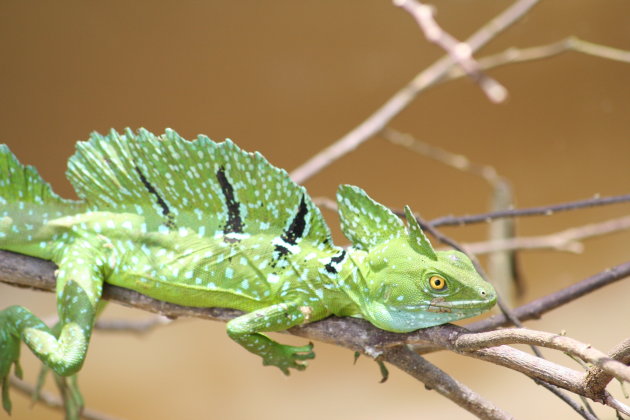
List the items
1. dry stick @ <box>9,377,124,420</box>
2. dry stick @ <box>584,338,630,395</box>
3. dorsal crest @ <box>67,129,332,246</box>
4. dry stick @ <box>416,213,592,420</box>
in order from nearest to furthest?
1. dry stick @ <box>584,338,630,395</box>
2. dry stick @ <box>416,213,592,420</box>
3. dorsal crest @ <box>67,129,332,246</box>
4. dry stick @ <box>9,377,124,420</box>

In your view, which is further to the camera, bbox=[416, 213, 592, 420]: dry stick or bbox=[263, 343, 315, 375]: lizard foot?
bbox=[263, 343, 315, 375]: lizard foot

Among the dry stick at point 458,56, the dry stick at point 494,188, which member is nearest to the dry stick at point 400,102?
the dry stick at point 494,188

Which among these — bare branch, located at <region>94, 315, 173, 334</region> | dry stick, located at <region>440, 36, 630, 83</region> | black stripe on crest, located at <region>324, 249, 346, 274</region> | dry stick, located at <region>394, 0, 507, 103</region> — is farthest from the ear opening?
bare branch, located at <region>94, 315, 173, 334</region>

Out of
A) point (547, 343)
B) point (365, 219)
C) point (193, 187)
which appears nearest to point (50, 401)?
point (193, 187)

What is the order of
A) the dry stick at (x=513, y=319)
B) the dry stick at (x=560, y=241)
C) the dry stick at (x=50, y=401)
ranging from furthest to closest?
the dry stick at (x=560, y=241) → the dry stick at (x=50, y=401) → the dry stick at (x=513, y=319)

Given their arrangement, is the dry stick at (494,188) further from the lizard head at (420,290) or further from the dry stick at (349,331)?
the lizard head at (420,290)

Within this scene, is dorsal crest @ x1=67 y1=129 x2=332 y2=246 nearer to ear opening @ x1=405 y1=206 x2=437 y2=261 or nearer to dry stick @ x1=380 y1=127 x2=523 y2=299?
ear opening @ x1=405 y1=206 x2=437 y2=261

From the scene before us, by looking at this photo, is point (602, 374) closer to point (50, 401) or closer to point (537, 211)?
point (537, 211)

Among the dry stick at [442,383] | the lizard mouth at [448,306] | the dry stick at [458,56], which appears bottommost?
the dry stick at [442,383]
